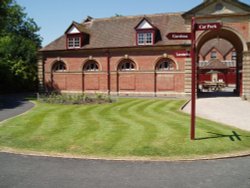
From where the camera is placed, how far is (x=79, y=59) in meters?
35.6

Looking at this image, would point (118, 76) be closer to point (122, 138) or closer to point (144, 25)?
point (144, 25)

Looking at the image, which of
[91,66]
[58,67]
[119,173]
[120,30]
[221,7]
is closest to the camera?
[119,173]

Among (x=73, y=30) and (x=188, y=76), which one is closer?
(x=188, y=76)

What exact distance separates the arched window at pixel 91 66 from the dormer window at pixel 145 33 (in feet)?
18.3

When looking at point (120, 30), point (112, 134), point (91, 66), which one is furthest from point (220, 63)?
point (112, 134)

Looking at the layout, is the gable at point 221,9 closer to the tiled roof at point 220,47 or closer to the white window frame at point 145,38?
the white window frame at point 145,38

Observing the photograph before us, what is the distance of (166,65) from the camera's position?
3256cm

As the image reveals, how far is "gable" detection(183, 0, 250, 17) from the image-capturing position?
28.4 metres

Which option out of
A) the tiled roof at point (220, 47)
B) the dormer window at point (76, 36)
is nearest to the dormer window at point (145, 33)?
the dormer window at point (76, 36)

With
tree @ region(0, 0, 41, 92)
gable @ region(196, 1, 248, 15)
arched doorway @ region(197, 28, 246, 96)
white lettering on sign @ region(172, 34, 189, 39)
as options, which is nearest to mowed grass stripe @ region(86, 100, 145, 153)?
white lettering on sign @ region(172, 34, 189, 39)

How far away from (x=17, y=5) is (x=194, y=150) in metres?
54.1

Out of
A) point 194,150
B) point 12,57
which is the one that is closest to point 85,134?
point 194,150

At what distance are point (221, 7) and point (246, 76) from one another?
6862 mm

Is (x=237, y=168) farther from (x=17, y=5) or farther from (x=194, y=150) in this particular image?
(x=17, y=5)
